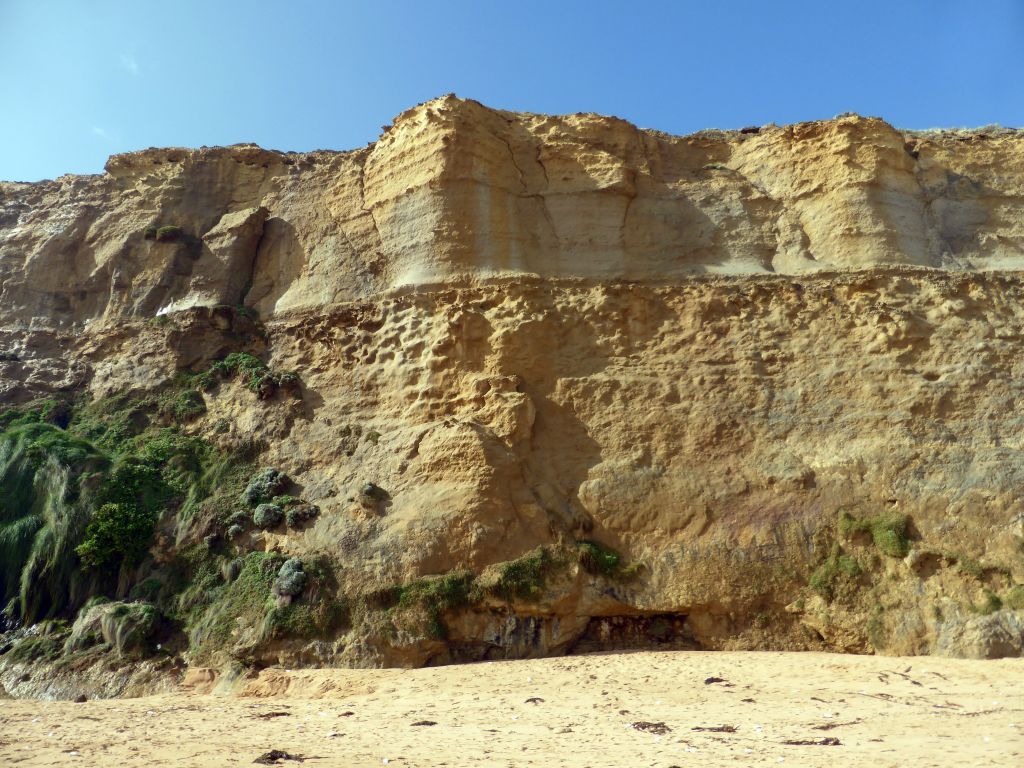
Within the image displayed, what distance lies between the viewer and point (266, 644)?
39.5 ft

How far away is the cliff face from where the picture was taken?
41.2ft

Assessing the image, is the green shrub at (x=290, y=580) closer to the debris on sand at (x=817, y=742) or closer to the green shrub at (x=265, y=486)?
the green shrub at (x=265, y=486)

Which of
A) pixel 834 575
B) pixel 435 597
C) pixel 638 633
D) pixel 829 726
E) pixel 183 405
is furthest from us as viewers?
pixel 183 405

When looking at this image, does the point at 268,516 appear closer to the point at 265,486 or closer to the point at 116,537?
the point at 265,486

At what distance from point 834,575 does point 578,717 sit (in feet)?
18.4

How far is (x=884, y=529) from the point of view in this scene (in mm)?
12617

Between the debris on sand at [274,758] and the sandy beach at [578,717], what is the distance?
45mm

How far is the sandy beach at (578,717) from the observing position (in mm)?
7129

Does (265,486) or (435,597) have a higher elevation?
(265,486)

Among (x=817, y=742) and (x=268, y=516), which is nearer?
(x=817, y=742)

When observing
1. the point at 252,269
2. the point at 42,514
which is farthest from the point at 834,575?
the point at 252,269

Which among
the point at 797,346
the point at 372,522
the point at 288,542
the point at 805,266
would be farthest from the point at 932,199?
the point at 288,542

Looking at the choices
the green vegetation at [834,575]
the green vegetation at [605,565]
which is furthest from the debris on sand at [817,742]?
the green vegetation at [605,565]

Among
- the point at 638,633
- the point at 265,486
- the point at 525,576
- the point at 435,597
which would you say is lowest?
the point at 638,633
